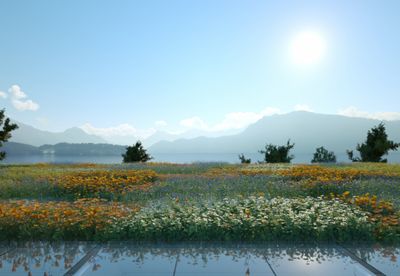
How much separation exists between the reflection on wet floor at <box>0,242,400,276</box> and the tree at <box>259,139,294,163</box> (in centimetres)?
2881

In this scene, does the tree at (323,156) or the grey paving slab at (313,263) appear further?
the tree at (323,156)

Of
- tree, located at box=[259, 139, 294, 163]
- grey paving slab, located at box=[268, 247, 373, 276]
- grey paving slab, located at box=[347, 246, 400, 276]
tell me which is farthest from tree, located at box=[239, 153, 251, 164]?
grey paving slab, located at box=[268, 247, 373, 276]

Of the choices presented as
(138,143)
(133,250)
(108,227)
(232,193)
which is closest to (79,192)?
(232,193)

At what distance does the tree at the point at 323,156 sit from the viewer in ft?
121

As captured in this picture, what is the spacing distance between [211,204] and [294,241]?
7.92ft

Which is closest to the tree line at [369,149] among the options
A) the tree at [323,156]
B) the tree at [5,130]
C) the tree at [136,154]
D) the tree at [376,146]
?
the tree at [376,146]

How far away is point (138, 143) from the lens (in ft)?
113

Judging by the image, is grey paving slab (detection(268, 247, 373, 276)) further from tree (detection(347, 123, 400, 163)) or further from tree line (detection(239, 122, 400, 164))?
tree (detection(347, 123, 400, 163))

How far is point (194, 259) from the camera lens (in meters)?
5.91

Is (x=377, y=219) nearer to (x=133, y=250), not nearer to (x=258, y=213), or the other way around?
(x=258, y=213)

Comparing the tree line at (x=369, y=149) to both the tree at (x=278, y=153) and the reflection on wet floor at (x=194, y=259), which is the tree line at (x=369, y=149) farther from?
the reflection on wet floor at (x=194, y=259)

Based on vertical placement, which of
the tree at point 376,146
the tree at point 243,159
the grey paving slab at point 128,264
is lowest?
the grey paving slab at point 128,264

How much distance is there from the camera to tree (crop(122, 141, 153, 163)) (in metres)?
34.1

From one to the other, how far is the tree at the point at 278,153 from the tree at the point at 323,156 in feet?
12.6
